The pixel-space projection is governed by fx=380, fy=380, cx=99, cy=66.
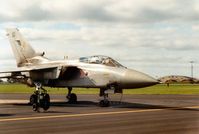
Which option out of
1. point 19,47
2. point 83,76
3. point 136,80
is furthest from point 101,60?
point 19,47

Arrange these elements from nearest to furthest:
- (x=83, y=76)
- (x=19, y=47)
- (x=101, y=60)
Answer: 1. (x=101, y=60)
2. (x=83, y=76)
3. (x=19, y=47)

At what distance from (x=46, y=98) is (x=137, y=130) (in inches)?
363

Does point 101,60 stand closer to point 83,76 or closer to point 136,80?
point 83,76

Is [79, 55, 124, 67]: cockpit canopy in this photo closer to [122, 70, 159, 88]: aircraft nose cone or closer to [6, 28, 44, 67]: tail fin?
[122, 70, 159, 88]: aircraft nose cone

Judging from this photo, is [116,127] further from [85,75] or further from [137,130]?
[85,75]

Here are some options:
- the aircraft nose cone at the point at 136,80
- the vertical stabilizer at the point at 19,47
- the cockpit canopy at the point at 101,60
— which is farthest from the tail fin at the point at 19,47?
the aircraft nose cone at the point at 136,80

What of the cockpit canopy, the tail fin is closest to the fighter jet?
the cockpit canopy

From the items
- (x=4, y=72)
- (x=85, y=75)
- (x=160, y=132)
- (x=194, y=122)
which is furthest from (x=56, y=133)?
(x=4, y=72)

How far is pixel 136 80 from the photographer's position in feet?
73.0

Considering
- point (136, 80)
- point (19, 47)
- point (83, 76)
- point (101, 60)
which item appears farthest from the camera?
point (19, 47)

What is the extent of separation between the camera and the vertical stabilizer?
102 ft

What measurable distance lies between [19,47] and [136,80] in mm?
12977

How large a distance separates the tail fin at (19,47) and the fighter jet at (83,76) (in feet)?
7.48

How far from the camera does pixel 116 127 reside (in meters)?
13.3
